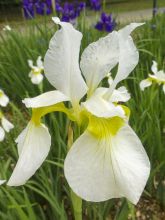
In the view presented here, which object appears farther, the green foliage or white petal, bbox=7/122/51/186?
the green foliage

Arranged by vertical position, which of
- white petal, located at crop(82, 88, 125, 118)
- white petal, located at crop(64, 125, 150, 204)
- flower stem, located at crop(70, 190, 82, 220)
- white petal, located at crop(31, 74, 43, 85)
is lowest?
white petal, located at crop(31, 74, 43, 85)

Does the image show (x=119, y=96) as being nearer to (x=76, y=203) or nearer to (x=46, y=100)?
(x=46, y=100)

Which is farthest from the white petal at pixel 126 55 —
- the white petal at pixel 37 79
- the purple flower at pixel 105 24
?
the purple flower at pixel 105 24

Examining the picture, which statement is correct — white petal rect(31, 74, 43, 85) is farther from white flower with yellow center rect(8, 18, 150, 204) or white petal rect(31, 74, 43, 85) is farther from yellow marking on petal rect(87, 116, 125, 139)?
yellow marking on petal rect(87, 116, 125, 139)

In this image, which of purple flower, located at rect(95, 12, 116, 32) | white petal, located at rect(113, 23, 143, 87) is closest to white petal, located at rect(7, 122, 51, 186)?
white petal, located at rect(113, 23, 143, 87)

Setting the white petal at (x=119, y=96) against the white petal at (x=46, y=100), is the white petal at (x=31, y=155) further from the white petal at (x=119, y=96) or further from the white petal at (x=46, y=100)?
the white petal at (x=119, y=96)

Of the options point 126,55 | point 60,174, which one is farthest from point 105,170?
point 60,174
